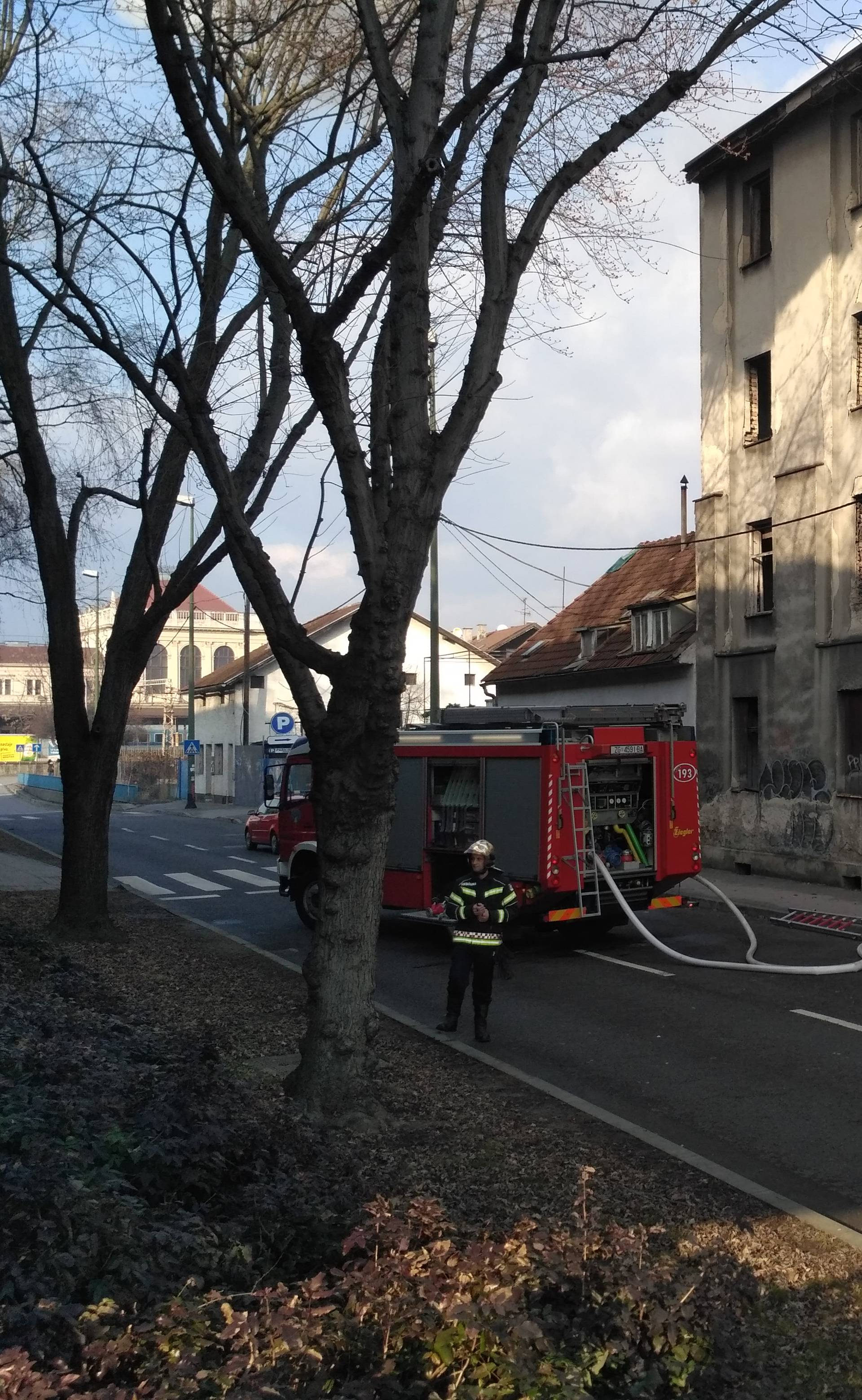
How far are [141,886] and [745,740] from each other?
11230 mm

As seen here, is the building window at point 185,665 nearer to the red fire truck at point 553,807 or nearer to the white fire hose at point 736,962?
the red fire truck at point 553,807

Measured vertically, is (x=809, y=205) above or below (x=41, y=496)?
above

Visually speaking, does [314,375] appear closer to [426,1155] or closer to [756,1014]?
[426,1155]

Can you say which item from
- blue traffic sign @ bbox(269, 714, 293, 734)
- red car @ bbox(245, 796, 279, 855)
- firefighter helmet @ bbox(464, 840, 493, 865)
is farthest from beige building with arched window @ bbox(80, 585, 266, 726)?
firefighter helmet @ bbox(464, 840, 493, 865)

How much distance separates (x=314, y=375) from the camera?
6891mm

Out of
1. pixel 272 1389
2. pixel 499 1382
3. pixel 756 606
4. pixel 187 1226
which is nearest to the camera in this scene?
pixel 272 1389

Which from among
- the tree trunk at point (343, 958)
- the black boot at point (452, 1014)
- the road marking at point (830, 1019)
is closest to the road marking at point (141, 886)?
the black boot at point (452, 1014)

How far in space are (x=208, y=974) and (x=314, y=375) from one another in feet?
24.1

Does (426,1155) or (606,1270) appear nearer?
(606,1270)

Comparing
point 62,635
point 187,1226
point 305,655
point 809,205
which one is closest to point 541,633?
point 809,205

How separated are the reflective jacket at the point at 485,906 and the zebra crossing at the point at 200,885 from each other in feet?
36.0

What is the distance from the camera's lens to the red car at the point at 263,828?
29.8m

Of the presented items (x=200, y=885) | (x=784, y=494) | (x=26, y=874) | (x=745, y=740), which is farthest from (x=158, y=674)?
(x=784, y=494)

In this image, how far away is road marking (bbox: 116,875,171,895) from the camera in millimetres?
21547
